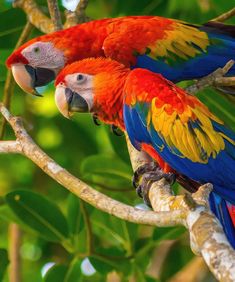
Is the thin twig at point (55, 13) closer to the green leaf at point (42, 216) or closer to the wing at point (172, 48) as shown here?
the wing at point (172, 48)

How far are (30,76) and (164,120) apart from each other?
34.3 inches

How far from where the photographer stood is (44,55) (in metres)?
2.88

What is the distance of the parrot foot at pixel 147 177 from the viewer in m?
2.17

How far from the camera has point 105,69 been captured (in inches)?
95.5

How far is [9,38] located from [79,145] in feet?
1.78

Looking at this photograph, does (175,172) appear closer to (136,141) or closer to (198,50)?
(136,141)

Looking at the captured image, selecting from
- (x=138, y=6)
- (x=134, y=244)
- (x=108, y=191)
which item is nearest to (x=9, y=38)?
(x=138, y=6)

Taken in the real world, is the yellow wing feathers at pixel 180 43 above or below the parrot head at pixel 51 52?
above

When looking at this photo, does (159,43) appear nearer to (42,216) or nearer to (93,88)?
(93,88)

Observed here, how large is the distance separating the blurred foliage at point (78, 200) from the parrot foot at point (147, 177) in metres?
0.36

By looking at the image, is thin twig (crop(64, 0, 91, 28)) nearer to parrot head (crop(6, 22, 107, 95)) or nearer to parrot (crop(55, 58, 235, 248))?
parrot head (crop(6, 22, 107, 95))

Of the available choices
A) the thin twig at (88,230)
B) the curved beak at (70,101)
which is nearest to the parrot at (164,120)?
the curved beak at (70,101)

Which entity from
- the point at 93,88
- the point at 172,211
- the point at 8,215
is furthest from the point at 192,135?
the point at 8,215

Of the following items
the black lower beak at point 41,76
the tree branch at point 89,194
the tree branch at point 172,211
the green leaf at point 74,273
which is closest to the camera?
the tree branch at point 172,211
